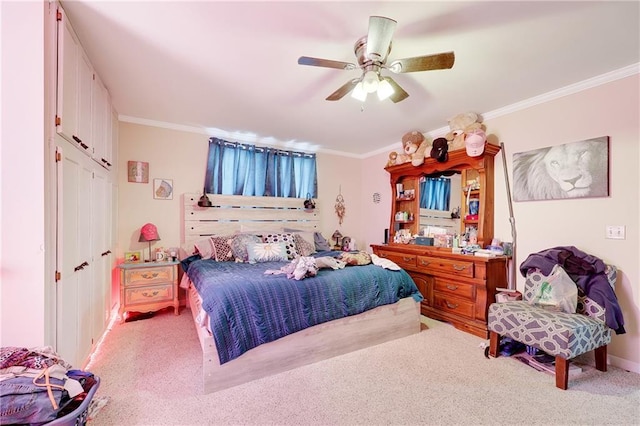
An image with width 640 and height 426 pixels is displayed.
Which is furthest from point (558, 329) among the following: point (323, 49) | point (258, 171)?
point (258, 171)

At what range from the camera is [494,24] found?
1824mm

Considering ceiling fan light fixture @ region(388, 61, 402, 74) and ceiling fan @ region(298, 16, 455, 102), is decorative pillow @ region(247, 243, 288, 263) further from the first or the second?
ceiling fan light fixture @ region(388, 61, 402, 74)

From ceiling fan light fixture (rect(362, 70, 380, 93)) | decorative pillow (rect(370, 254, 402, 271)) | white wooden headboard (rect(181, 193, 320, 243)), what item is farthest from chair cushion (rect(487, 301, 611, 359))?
white wooden headboard (rect(181, 193, 320, 243))

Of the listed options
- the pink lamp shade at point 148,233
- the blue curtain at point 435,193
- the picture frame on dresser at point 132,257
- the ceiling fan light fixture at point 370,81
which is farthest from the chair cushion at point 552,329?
the picture frame on dresser at point 132,257

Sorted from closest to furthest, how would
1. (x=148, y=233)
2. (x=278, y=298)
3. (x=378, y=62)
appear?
(x=378, y=62) < (x=278, y=298) < (x=148, y=233)

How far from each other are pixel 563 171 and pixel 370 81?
218 cm

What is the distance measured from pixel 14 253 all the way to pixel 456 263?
363cm

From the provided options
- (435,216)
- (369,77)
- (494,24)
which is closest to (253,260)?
(369,77)

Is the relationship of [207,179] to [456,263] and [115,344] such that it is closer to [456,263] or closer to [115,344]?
[115,344]

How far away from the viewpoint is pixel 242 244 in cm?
347

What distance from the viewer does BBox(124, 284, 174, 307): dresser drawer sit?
3172 millimetres

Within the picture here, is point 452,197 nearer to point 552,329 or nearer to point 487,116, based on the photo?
point 487,116

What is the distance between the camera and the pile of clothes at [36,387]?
109cm

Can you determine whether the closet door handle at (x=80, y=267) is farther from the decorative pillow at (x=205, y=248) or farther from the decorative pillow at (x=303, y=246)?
the decorative pillow at (x=303, y=246)
